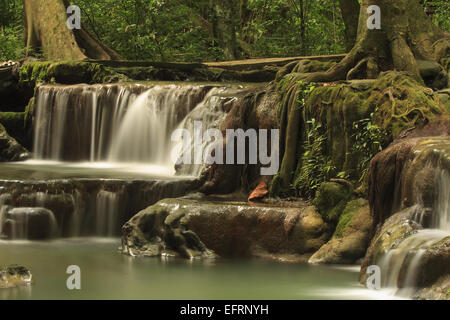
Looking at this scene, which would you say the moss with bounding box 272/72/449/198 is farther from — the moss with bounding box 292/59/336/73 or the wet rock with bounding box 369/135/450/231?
the moss with bounding box 292/59/336/73

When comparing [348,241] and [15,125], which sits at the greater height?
[15,125]

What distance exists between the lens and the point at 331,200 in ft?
30.1

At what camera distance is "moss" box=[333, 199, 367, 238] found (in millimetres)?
8883

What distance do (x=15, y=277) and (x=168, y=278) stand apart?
1410mm

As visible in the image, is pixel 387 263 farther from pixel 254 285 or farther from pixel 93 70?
pixel 93 70

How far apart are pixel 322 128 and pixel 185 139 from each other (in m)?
2.71

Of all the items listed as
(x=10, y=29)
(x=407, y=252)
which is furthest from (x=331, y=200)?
(x=10, y=29)

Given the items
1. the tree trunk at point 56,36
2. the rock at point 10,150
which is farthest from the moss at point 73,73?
the rock at point 10,150

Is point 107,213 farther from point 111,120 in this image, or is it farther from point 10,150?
point 10,150

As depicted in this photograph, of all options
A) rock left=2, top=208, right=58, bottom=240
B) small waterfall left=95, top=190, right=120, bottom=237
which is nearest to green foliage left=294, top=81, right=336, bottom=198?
small waterfall left=95, top=190, right=120, bottom=237

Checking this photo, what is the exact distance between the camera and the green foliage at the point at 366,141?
943cm

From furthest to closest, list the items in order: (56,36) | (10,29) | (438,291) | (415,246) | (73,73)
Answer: (10,29) → (56,36) → (73,73) → (415,246) → (438,291)

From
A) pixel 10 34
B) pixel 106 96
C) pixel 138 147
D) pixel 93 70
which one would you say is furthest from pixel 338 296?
pixel 10 34

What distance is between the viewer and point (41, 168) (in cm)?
1277
